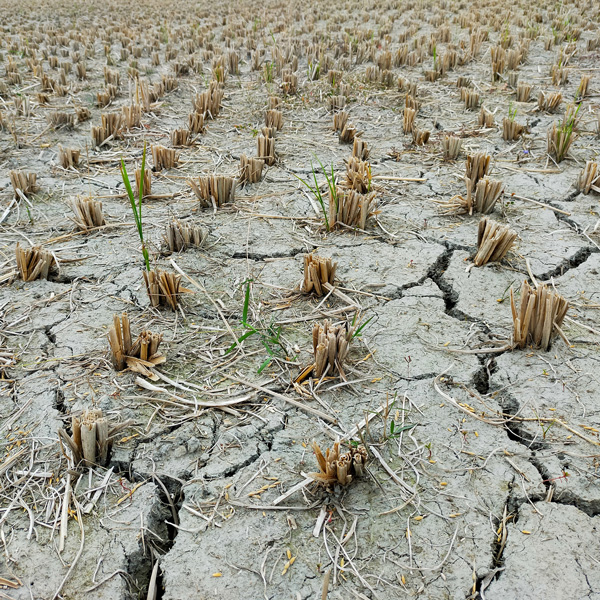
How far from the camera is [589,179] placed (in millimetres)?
3439

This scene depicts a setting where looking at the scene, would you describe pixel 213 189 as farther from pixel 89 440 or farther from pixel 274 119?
pixel 89 440

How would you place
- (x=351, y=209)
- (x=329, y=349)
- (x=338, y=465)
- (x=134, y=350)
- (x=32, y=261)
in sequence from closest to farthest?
(x=338, y=465)
(x=329, y=349)
(x=134, y=350)
(x=32, y=261)
(x=351, y=209)

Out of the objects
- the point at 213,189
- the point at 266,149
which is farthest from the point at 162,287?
the point at 266,149

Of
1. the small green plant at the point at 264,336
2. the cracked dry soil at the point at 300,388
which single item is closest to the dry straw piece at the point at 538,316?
the cracked dry soil at the point at 300,388

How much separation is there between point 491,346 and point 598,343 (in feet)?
1.47

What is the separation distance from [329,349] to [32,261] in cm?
166

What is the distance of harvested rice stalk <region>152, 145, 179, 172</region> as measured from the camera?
13.0 ft

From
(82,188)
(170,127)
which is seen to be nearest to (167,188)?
(82,188)

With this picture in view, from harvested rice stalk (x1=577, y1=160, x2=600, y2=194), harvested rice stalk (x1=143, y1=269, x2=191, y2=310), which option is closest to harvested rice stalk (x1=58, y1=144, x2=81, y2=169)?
harvested rice stalk (x1=143, y1=269, x2=191, y2=310)

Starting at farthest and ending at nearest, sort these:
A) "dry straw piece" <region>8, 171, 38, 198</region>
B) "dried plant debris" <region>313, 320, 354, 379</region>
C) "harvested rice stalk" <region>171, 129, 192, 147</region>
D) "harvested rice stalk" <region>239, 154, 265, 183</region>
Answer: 1. "harvested rice stalk" <region>171, 129, 192, 147</region>
2. "harvested rice stalk" <region>239, 154, 265, 183</region>
3. "dry straw piece" <region>8, 171, 38, 198</region>
4. "dried plant debris" <region>313, 320, 354, 379</region>

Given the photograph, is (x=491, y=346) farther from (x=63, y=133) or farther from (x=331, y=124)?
(x=63, y=133)

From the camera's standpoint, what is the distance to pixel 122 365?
222 centimetres

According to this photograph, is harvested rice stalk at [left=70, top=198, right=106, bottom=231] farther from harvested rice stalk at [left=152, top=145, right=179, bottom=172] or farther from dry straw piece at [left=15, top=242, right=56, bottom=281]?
harvested rice stalk at [left=152, top=145, right=179, bottom=172]

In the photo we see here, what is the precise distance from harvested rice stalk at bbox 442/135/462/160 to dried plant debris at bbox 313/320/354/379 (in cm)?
233
